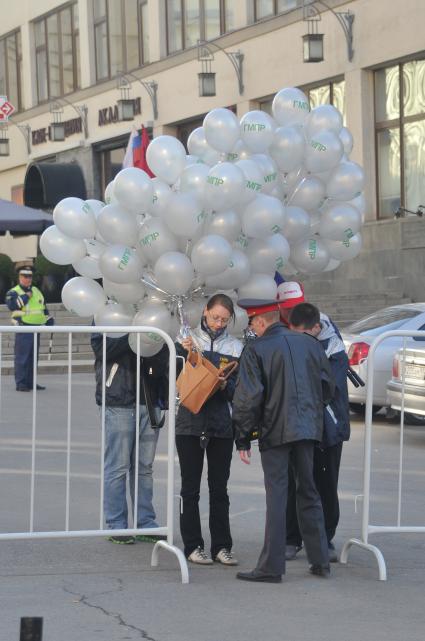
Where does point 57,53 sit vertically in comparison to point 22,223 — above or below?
above

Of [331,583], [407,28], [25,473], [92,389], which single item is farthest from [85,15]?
[331,583]

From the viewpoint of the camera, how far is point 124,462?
8.62m

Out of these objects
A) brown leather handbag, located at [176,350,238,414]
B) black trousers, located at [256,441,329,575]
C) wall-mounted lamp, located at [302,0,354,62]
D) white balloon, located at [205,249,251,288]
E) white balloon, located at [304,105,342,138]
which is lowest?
black trousers, located at [256,441,329,575]

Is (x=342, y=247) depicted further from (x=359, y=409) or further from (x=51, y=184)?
(x=51, y=184)

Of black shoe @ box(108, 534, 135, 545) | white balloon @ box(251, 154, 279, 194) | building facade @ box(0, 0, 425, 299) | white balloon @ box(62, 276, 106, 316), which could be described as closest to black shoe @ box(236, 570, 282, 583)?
black shoe @ box(108, 534, 135, 545)

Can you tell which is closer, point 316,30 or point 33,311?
point 33,311

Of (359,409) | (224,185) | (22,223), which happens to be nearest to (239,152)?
(224,185)

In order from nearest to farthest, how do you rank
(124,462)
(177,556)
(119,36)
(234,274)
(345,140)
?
(177,556) → (234,274) → (124,462) → (345,140) → (119,36)

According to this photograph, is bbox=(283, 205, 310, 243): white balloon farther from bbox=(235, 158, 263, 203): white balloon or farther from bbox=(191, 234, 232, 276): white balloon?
bbox=(191, 234, 232, 276): white balloon

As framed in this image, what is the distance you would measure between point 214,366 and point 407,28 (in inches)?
928

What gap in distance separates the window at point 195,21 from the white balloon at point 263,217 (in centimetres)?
2909

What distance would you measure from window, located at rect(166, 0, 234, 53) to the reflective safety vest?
1851 centimetres

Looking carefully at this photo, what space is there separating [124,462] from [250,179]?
78.8 inches

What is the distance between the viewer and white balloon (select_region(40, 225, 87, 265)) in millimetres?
8438
